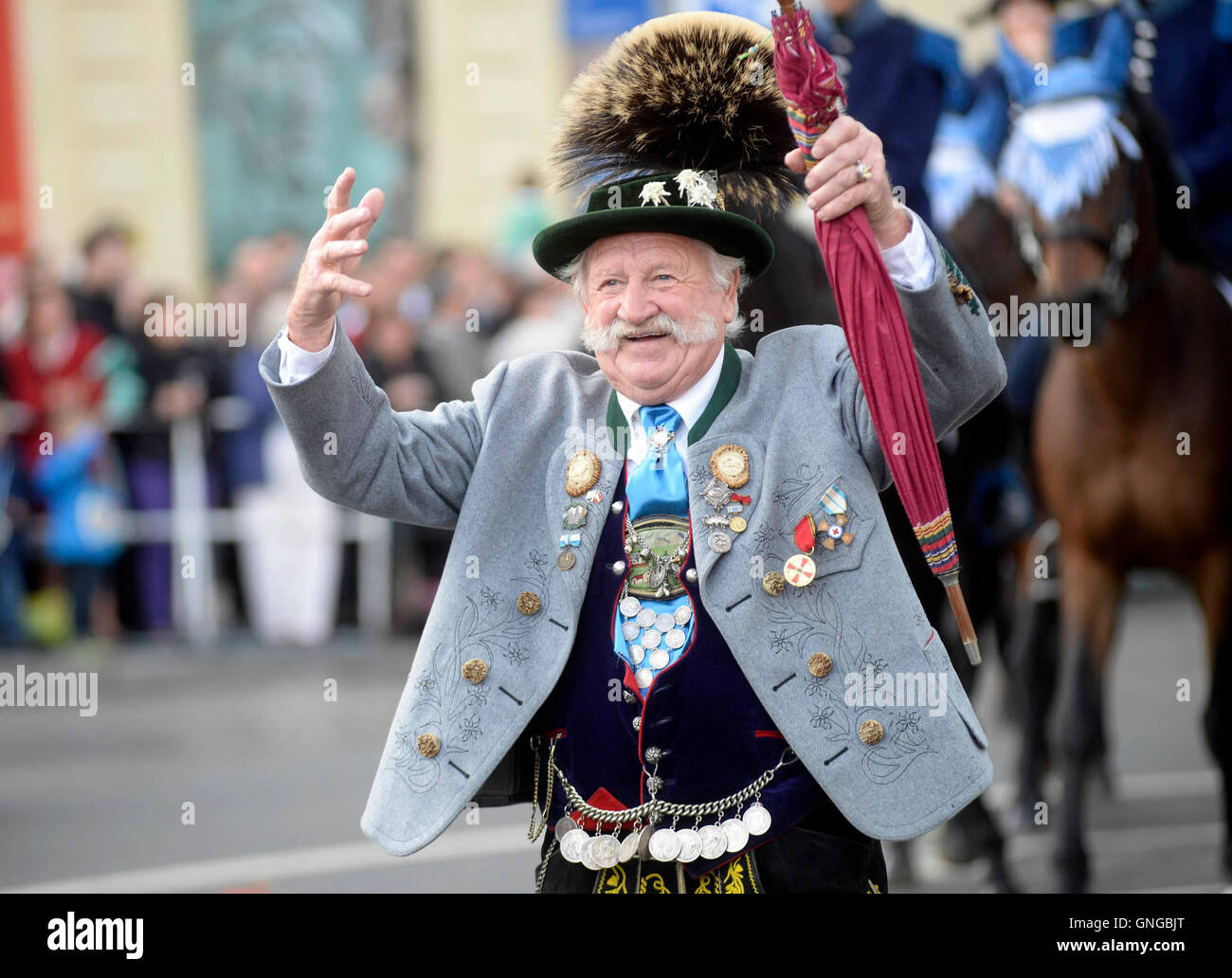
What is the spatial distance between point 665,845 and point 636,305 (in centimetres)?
99

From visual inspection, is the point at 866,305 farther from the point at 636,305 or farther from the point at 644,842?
the point at 644,842

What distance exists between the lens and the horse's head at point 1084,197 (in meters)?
6.38

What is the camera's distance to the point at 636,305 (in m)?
3.41

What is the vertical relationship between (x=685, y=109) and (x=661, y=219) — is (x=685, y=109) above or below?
above

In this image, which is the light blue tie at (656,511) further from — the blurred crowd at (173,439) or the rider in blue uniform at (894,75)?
the blurred crowd at (173,439)

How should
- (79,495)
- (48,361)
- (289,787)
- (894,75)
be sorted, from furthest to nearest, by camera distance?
(79,495), (48,361), (289,787), (894,75)

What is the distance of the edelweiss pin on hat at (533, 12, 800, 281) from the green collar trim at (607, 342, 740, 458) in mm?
210

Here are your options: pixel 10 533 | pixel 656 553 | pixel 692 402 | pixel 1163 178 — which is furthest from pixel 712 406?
pixel 10 533

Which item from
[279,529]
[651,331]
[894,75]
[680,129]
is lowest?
[279,529]

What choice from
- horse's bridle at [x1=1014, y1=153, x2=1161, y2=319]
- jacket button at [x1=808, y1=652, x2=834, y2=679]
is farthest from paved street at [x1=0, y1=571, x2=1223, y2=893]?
jacket button at [x1=808, y1=652, x2=834, y2=679]

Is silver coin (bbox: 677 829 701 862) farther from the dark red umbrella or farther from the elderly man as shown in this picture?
the dark red umbrella

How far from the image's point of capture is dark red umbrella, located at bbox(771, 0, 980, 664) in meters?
3.16

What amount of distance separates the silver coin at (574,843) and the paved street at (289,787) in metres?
3.53
